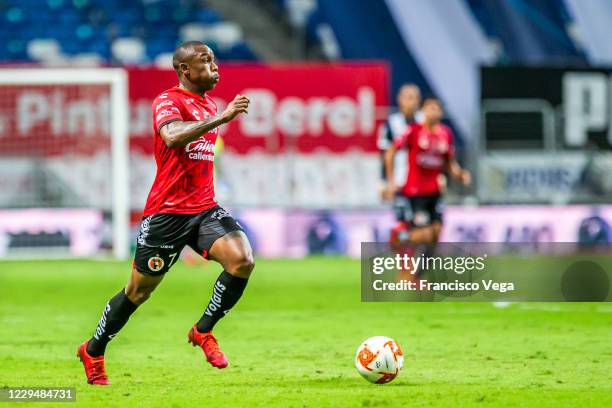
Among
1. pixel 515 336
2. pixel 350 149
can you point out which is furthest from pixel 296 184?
pixel 515 336

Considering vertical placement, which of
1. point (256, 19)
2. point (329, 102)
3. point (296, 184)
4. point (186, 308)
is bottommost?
point (186, 308)

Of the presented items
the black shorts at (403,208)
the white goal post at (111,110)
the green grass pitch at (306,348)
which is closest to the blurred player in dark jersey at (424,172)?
the black shorts at (403,208)

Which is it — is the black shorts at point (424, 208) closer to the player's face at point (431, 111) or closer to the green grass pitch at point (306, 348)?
the player's face at point (431, 111)

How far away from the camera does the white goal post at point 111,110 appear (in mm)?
19859

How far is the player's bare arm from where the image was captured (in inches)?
289

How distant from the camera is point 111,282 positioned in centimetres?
1625

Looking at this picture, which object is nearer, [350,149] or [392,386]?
[392,386]

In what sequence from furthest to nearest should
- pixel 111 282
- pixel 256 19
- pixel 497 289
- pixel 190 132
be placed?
pixel 256 19
pixel 111 282
pixel 497 289
pixel 190 132

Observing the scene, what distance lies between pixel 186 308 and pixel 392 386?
5.87 metres

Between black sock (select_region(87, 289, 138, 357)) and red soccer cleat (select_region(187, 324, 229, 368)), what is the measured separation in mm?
442

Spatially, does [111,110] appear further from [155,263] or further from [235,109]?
[235,109]

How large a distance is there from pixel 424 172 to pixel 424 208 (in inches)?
16.2

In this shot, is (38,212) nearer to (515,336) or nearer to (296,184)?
(296,184)

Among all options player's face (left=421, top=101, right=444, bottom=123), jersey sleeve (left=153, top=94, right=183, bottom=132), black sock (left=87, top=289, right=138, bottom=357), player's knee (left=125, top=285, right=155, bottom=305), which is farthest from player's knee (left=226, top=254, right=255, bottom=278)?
player's face (left=421, top=101, right=444, bottom=123)
